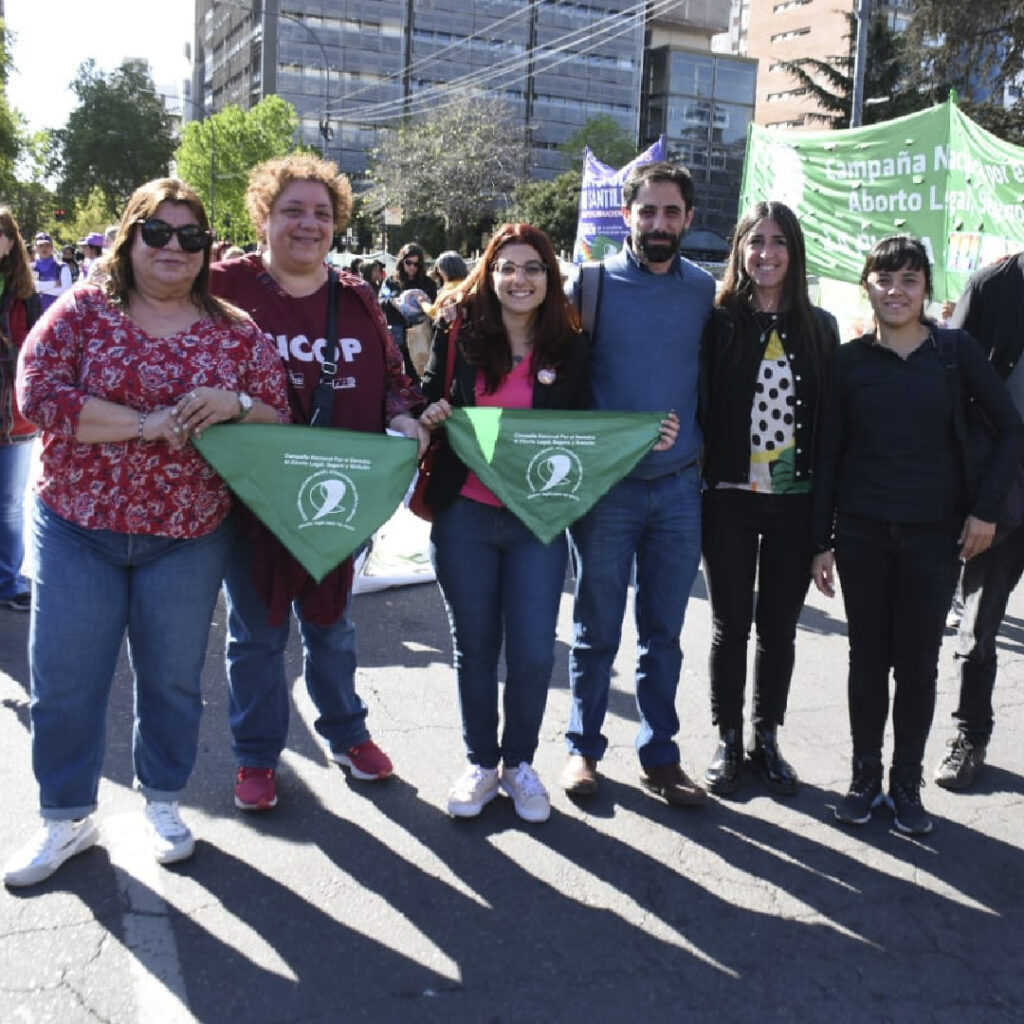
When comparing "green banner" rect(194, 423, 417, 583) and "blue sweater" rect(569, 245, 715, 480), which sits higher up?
"blue sweater" rect(569, 245, 715, 480)

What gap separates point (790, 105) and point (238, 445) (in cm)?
10063

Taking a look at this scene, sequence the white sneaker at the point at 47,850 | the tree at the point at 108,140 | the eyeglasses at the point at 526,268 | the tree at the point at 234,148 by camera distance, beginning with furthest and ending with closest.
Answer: the tree at the point at 108,140 → the tree at the point at 234,148 → the eyeglasses at the point at 526,268 → the white sneaker at the point at 47,850

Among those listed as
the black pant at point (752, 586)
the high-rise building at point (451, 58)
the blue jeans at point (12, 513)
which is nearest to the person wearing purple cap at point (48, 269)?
the blue jeans at point (12, 513)

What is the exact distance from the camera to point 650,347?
3.67 metres

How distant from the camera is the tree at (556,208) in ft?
154

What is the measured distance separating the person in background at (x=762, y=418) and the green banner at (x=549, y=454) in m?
0.36

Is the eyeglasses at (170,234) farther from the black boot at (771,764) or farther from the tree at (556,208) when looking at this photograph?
the tree at (556,208)

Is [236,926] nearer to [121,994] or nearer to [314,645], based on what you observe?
[121,994]

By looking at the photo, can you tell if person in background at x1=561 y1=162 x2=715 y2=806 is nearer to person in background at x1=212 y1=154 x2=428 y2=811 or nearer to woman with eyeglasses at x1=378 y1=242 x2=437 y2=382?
person in background at x1=212 y1=154 x2=428 y2=811

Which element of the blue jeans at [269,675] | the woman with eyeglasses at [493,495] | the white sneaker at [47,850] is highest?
the woman with eyeglasses at [493,495]

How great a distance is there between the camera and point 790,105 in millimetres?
93562

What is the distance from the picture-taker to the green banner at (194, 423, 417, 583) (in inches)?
126

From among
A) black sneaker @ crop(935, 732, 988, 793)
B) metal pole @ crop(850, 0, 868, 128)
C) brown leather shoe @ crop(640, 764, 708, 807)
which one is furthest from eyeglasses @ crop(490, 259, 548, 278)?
metal pole @ crop(850, 0, 868, 128)

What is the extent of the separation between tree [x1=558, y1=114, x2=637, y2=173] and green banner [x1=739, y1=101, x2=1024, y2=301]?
69831 millimetres
